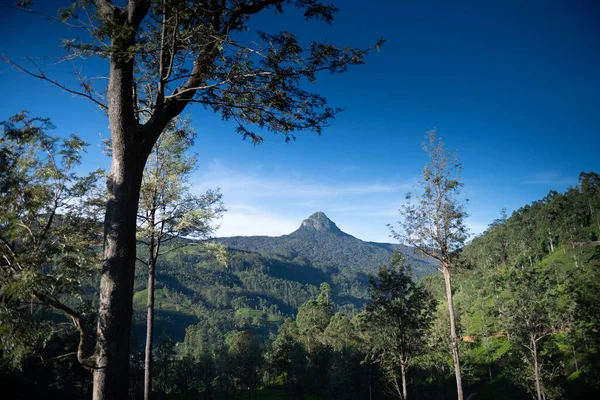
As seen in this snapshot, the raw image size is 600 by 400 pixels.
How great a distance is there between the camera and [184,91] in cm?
388

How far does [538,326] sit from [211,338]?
13992 centimetres

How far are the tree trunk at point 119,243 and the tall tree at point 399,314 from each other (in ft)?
46.6

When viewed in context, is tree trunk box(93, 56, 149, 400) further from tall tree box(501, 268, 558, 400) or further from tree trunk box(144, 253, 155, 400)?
tall tree box(501, 268, 558, 400)

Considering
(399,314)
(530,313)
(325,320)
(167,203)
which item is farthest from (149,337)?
(325,320)

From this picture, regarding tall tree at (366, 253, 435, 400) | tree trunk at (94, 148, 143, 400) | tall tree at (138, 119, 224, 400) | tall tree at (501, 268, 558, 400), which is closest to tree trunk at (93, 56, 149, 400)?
tree trunk at (94, 148, 143, 400)

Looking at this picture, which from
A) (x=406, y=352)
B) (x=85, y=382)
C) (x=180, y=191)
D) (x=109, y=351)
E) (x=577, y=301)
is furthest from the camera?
(x=85, y=382)

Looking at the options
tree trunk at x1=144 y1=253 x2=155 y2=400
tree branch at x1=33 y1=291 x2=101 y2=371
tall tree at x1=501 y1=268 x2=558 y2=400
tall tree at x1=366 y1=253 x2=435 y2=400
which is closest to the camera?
tree branch at x1=33 y1=291 x2=101 y2=371

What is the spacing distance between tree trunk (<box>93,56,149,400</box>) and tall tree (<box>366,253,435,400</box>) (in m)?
14.2

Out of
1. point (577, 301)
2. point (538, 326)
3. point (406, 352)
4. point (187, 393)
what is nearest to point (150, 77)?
point (406, 352)

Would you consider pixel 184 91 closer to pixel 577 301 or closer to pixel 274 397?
pixel 577 301

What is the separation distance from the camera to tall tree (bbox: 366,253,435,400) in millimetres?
16000

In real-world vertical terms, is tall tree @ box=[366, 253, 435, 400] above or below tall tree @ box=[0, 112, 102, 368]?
below

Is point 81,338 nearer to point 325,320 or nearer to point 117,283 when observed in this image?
point 117,283

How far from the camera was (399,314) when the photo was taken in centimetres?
1600
